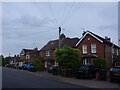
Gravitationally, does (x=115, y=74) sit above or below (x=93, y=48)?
below

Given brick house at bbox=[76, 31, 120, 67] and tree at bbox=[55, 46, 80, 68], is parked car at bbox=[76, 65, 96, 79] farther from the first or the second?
brick house at bbox=[76, 31, 120, 67]

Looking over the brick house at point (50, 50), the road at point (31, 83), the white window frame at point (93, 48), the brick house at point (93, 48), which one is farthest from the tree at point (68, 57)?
the brick house at point (50, 50)

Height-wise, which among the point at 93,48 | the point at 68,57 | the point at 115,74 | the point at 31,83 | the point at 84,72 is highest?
the point at 93,48

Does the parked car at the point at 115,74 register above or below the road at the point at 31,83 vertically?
above

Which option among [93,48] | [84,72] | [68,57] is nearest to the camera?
[84,72]

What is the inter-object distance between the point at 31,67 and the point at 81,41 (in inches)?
573

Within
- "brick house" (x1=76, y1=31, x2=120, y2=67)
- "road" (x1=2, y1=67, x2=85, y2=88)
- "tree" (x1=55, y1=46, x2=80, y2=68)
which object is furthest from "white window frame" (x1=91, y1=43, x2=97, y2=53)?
"road" (x1=2, y1=67, x2=85, y2=88)

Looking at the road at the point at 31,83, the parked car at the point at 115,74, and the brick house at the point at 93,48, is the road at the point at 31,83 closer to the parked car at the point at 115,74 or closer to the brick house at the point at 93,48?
the parked car at the point at 115,74

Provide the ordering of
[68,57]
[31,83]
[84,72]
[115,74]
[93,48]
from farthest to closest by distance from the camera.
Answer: [93,48]
[68,57]
[84,72]
[115,74]
[31,83]

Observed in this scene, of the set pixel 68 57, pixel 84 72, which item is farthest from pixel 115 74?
pixel 68 57

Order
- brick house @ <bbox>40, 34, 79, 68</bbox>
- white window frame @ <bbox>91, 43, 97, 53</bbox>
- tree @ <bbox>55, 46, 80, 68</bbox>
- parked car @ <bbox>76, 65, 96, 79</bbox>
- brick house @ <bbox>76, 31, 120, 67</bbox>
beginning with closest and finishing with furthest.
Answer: parked car @ <bbox>76, 65, 96, 79</bbox>
tree @ <bbox>55, 46, 80, 68</bbox>
brick house @ <bbox>76, 31, 120, 67</bbox>
white window frame @ <bbox>91, 43, 97, 53</bbox>
brick house @ <bbox>40, 34, 79, 68</bbox>

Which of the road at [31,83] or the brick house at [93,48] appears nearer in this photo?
the road at [31,83]

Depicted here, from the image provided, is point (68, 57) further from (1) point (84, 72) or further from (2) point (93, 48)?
(2) point (93, 48)

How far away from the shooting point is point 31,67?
2184 inches
